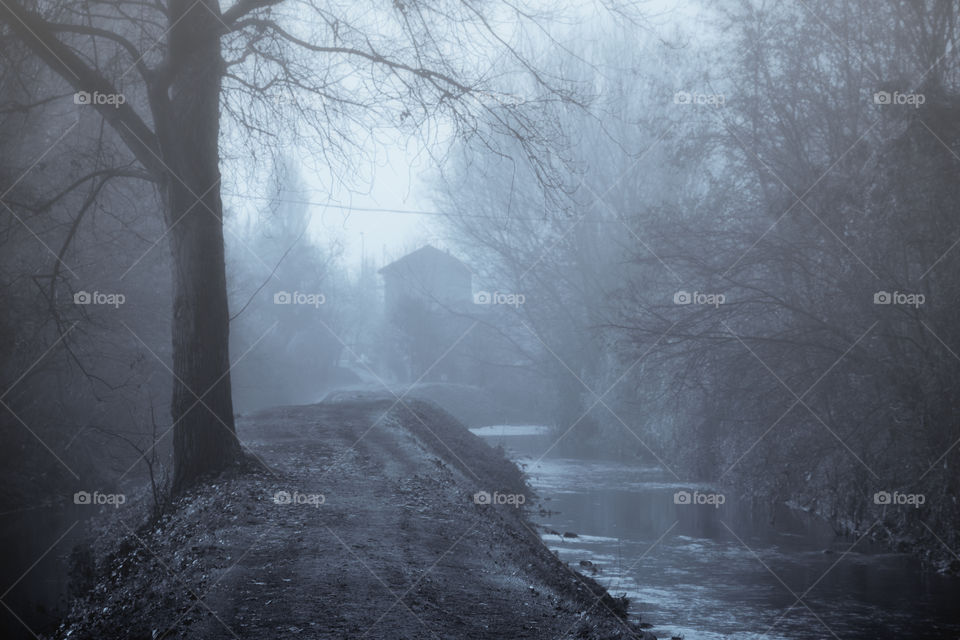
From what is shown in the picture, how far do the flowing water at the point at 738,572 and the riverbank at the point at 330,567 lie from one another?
143cm

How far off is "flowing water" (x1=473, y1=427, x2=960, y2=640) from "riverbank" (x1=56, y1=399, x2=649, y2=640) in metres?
1.43

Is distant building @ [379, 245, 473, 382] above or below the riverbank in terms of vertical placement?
above

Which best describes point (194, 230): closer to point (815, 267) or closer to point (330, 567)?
point (330, 567)

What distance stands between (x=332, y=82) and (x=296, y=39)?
2.91 feet

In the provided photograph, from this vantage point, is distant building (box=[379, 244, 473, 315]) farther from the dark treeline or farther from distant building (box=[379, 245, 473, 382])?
the dark treeline

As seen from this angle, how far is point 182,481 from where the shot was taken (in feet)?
45.6

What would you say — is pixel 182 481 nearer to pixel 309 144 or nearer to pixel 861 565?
pixel 309 144

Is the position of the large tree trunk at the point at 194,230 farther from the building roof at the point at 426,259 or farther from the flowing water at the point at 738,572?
the building roof at the point at 426,259

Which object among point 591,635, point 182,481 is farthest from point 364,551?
point 182,481

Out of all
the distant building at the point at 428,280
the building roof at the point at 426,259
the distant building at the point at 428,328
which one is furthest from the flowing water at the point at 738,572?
the building roof at the point at 426,259

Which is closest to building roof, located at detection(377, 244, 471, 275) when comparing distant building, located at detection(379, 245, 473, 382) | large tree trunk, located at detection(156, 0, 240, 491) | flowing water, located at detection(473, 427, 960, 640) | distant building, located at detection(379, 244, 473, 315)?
distant building, located at detection(379, 244, 473, 315)

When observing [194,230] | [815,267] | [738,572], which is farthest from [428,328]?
[194,230]

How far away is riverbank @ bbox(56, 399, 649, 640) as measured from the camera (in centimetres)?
798

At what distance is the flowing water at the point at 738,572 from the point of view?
12.2m
